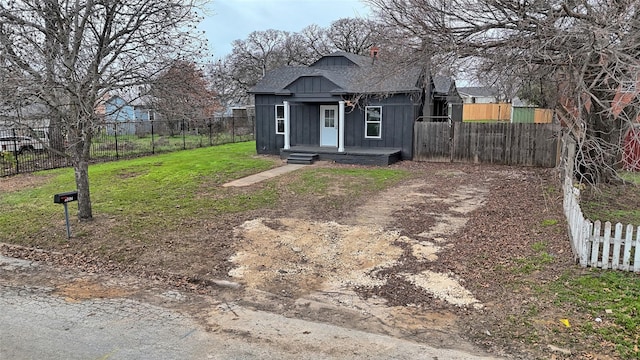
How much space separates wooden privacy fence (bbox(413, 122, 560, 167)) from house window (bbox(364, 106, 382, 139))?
160cm

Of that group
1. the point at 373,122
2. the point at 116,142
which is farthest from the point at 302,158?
the point at 116,142

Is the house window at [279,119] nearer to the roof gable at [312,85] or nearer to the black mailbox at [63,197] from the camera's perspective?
the roof gable at [312,85]

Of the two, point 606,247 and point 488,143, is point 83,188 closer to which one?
point 606,247

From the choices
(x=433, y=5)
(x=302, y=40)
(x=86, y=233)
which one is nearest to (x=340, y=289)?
(x=86, y=233)

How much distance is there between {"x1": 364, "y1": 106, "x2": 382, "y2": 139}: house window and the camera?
18984 millimetres

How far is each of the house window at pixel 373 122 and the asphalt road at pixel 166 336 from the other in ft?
47.5

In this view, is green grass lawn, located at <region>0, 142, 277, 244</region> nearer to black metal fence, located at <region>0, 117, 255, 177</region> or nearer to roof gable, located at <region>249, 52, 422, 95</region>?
Answer: black metal fence, located at <region>0, 117, 255, 177</region>

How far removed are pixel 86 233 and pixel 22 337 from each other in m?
4.17

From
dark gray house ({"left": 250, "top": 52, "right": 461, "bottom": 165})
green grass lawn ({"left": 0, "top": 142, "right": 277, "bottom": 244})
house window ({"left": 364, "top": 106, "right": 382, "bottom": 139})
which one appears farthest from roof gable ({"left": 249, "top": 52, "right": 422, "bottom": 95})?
green grass lawn ({"left": 0, "top": 142, "right": 277, "bottom": 244})

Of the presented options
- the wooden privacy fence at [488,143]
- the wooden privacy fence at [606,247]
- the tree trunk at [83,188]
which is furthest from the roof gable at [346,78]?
the wooden privacy fence at [606,247]

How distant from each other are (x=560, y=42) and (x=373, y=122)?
11207 mm

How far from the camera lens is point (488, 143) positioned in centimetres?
1741

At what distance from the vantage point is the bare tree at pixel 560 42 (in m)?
7.09

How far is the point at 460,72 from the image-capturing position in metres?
11.4
